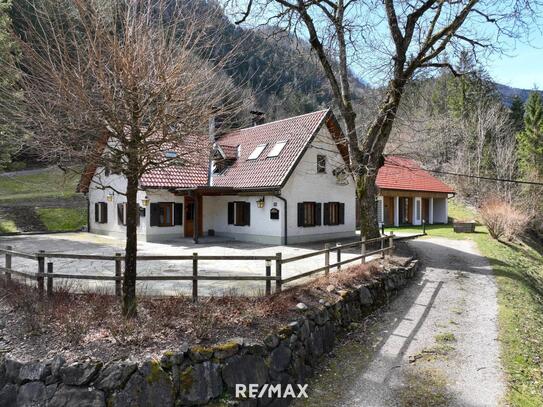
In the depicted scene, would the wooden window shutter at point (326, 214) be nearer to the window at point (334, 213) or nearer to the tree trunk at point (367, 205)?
the window at point (334, 213)

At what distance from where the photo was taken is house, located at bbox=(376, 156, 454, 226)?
86.0 feet

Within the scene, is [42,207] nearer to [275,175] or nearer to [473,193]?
[275,175]

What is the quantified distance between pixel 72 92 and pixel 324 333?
6203mm

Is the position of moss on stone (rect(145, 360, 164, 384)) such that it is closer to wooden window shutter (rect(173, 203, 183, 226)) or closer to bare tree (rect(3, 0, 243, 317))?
bare tree (rect(3, 0, 243, 317))

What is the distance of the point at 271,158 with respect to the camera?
18219 mm

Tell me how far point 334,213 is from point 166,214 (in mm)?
8394

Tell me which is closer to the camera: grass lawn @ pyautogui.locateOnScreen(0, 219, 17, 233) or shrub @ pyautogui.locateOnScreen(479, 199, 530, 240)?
shrub @ pyautogui.locateOnScreen(479, 199, 530, 240)

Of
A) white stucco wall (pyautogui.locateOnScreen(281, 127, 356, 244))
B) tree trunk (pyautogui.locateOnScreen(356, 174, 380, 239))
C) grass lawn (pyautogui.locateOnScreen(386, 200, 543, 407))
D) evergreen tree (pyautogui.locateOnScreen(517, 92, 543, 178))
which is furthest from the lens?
evergreen tree (pyautogui.locateOnScreen(517, 92, 543, 178))

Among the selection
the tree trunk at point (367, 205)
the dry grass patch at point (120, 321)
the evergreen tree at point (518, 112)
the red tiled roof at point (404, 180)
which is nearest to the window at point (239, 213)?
the tree trunk at point (367, 205)

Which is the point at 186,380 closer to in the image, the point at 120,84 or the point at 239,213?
the point at 120,84

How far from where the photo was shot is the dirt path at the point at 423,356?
21.2ft

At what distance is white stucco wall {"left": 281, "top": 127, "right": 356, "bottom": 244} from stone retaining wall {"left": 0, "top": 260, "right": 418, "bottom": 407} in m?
10.8

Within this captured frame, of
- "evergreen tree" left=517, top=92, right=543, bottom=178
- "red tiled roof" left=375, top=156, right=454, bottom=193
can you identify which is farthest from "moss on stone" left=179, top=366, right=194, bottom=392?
"evergreen tree" left=517, top=92, right=543, bottom=178

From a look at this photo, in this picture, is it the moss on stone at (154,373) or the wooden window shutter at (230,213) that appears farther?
the wooden window shutter at (230,213)
